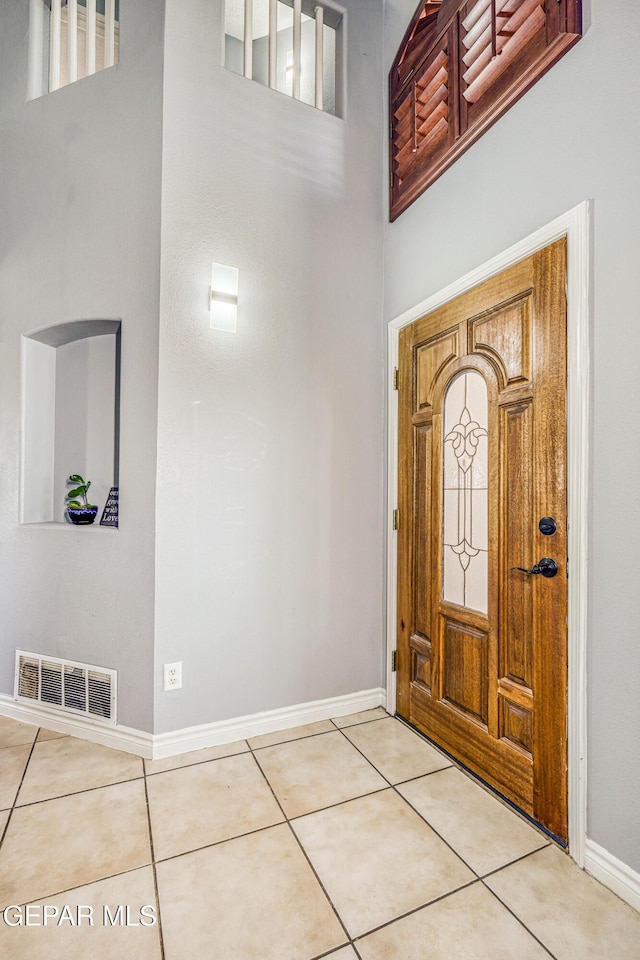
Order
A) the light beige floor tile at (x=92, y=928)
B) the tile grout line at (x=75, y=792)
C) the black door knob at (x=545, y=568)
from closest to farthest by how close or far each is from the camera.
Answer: the light beige floor tile at (x=92, y=928) → the black door knob at (x=545, y=568) → the tile grout line at (x=75, y=792)

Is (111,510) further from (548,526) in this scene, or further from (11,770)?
(548,526)

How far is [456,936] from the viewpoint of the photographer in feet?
4.11

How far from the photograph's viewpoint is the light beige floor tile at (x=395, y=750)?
6.54ft

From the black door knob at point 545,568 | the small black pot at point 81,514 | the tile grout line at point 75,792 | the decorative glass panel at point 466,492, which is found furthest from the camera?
the small black pot at point 81,514

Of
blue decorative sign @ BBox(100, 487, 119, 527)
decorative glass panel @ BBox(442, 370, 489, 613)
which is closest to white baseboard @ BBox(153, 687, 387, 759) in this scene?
decorative glass panel @ BBox(442, 370, 489, 613)

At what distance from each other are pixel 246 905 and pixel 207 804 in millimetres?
484

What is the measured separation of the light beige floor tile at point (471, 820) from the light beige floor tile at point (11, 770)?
58.5 inches

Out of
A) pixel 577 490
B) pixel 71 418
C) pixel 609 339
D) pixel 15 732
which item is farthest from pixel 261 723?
pixel 609 339

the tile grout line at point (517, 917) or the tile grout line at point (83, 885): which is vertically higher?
the tile grout line at point (517, 917)

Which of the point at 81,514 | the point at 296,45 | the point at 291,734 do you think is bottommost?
the point at 291,734

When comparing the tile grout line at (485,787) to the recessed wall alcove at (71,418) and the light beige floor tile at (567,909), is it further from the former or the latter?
the recessed wall alcove at (71,418)

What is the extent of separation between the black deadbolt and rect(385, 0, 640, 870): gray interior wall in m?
0.14

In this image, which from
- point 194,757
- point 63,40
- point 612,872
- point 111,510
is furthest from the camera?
point 63,40

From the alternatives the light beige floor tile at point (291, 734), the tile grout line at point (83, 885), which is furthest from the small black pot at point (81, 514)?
the tile grout line at point (83, 885)
